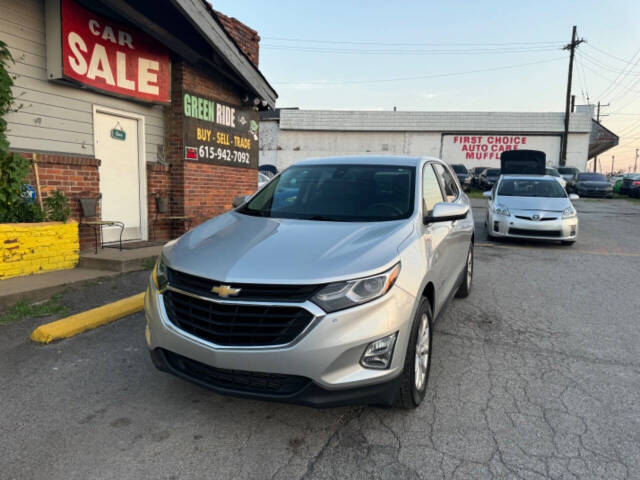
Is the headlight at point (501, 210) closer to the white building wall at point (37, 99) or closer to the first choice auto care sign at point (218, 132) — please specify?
the first choice auto care sign at point (218, 132)

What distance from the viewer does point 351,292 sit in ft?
8.03

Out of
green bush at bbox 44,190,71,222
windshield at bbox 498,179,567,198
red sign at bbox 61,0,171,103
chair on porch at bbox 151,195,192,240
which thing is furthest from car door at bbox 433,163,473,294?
windshield at bbox 498,179,567,198

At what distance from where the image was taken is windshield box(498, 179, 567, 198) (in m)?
10.4

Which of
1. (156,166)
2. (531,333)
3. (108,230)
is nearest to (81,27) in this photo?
(156,166)

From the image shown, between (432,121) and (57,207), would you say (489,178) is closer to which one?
(432,121)

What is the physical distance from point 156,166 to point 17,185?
2.72 meters

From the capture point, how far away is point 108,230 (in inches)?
297

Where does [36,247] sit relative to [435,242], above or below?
below

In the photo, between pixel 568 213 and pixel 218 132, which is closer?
pixel 218 132

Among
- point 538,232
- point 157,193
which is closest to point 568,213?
point 538,232

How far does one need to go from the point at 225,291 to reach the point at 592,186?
1155 inches

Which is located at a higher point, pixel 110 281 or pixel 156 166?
pixel 156 166

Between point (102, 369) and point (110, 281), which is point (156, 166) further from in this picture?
point (102, 369)

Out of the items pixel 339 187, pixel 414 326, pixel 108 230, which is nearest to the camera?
pixel 414 326
